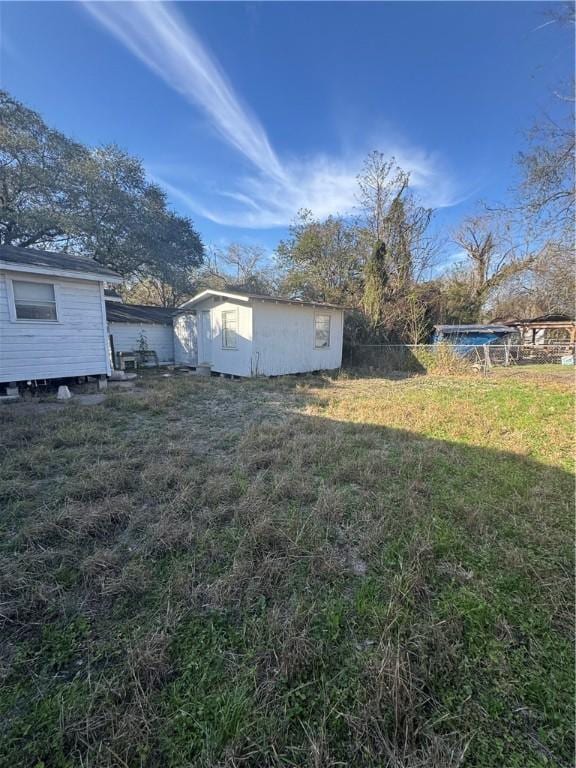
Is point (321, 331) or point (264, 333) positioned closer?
point (264, 333)

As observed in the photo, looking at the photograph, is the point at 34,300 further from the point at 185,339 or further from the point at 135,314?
the point at 135,314

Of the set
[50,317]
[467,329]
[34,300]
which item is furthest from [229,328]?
[467,329]

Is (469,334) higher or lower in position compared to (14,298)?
lower

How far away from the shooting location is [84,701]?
114 centimetres

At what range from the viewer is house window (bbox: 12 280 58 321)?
6.35 meters

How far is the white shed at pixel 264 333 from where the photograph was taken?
9.18 m

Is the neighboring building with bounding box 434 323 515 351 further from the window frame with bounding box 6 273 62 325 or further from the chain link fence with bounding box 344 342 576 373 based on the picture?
the window frame with bounding box 6 273 62 325

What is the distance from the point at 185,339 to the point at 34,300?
669 centimetres

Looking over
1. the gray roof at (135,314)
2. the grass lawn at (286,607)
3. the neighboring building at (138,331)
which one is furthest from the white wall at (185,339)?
the grass lawn at (286,607)

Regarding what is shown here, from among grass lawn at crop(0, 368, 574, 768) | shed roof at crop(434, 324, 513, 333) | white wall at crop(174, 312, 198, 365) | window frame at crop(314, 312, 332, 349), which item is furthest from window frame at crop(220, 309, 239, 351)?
shed roof at crop(434, 324, 513, 333)

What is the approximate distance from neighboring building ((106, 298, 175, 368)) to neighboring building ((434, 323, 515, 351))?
11.9 metres

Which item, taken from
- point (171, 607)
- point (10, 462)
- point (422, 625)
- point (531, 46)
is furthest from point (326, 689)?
point (531, 46)

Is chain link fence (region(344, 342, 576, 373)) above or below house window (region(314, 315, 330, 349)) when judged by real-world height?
below

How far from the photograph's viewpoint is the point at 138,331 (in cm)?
1291
